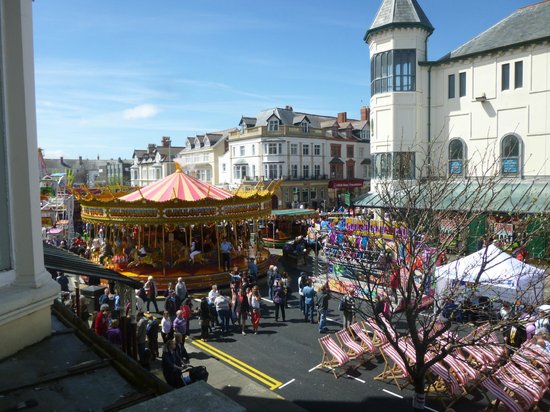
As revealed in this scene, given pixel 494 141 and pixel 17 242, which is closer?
pixel 17 242

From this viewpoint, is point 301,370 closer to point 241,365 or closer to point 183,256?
point 241,365

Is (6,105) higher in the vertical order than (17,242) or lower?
higher

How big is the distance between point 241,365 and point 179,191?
11205 mm

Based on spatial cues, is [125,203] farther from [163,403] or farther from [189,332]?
[163,403]

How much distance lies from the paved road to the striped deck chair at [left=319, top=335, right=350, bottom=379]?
0.18 meters

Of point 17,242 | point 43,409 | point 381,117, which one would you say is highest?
point 381,117

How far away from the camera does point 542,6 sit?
2347cm

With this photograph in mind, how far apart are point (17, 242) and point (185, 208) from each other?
1417 centimetres

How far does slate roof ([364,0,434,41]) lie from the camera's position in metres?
25.3

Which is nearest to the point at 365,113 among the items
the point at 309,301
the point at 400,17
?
the point at 400,17

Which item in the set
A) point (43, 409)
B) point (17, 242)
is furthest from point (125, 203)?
point (43, 409)

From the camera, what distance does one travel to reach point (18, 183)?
4145 mm

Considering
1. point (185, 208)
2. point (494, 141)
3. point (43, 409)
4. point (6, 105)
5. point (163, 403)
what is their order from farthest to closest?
point (494, 141) < point (185, 208) < point (6, 105) < point (43, 409) < point (163, 403)

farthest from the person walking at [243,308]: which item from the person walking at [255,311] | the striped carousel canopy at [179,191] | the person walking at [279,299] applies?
the striped carousel canopy at [179,191]
